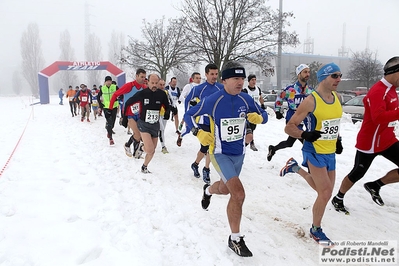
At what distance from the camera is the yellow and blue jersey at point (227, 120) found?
10.8 feet

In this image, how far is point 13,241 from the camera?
3.06m

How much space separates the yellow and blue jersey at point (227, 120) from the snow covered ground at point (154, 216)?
1088 millimetres

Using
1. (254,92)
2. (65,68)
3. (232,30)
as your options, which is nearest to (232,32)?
(232,30)

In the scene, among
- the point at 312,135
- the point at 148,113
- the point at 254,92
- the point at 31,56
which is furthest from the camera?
the point at 31,56

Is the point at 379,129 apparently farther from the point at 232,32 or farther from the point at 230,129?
the point at 232,32

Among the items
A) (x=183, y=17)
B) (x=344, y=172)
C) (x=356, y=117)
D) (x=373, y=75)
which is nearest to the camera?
(x=344, y=172)

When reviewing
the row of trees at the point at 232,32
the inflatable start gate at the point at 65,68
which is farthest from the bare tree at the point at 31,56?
the row of trees at the point at 232,32

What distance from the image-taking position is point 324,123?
3.28m

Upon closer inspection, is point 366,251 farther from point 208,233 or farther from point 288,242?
point 208,233

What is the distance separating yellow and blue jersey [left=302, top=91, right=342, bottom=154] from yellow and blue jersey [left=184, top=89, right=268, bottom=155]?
78 cm

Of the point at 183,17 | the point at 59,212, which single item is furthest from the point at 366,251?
the point at 183,17

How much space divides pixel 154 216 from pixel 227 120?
1.70 m

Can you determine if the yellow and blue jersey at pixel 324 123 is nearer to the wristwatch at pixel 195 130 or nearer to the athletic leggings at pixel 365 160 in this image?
the athletic leggings at pixel 365 160

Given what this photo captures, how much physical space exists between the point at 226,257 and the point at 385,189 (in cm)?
356
